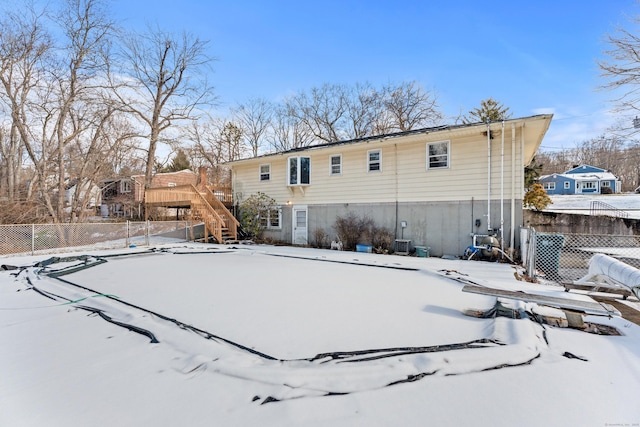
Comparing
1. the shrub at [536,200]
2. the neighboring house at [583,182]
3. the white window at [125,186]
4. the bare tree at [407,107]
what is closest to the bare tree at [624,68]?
the shrub at [536,200]

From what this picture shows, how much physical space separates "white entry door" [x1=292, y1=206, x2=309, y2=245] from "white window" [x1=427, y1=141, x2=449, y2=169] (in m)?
5.50

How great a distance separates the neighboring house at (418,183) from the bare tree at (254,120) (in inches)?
647

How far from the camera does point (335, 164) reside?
1239cm

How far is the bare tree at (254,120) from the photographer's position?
28.6 meters

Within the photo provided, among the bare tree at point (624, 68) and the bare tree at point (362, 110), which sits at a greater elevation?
the bare tree at point (362, 110)

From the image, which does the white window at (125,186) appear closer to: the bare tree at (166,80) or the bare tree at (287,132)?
the bare tree at (166,80)

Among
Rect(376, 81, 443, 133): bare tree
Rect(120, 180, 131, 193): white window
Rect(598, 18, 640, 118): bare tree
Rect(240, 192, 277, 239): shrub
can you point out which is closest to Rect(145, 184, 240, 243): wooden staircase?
Rect(240, 192, 277, 239): shrub

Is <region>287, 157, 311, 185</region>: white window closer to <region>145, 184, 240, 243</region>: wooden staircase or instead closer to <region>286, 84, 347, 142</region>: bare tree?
<region>145, 184, 240, 243</region>: wooden staircase

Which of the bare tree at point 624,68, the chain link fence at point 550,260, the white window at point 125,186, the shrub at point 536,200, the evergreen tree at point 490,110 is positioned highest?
the evergreen tree at point 490,110

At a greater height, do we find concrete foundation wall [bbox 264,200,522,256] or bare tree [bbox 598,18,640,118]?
bare tree [bbox 598,18,640,118]

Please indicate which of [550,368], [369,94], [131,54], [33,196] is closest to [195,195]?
[33,196]

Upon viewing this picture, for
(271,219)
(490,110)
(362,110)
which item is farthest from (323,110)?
(271,219)

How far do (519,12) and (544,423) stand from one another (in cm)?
1273

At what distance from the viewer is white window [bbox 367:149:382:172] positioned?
11.4 meters
